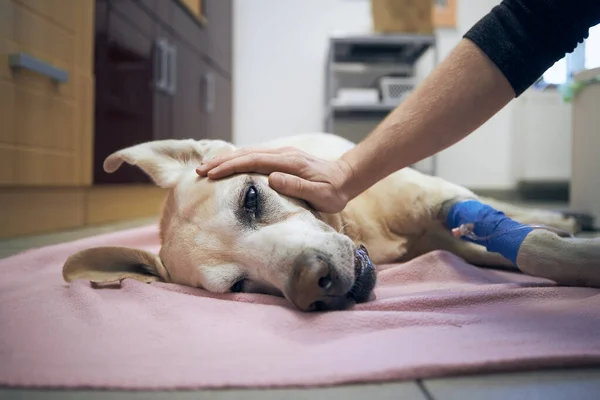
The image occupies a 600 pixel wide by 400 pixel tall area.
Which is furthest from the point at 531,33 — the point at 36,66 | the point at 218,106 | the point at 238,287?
the point at 218,106

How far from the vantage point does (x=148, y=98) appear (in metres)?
3.07

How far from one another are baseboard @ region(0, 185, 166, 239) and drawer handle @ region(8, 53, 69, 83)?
1.66ft

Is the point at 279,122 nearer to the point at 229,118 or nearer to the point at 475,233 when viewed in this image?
the point at 229,118

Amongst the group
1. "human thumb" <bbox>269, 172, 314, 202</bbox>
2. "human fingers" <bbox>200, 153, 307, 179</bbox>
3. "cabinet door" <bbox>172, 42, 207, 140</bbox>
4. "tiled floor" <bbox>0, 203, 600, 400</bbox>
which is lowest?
"tiled floor" <bbox>0, 203, 600, 400</bbox>

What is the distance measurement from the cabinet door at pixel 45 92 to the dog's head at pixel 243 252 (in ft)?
2.95

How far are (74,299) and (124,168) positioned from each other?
1.92m

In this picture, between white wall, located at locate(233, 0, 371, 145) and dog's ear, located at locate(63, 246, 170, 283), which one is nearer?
dog's ear, located at locate(63, 246, 170, 283)

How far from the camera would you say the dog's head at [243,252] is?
3.00ft

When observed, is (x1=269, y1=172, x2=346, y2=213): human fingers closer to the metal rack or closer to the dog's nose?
the dog's nose

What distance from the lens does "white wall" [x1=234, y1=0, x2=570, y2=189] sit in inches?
197

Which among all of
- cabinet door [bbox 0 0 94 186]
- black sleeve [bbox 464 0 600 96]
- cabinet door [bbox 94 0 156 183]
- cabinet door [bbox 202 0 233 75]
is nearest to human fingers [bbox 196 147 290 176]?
black sleeve [bbox 464 0 600 96]

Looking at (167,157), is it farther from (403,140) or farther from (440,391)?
(440,391)

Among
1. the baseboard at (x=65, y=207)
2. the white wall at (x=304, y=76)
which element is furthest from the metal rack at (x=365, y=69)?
the baseboard at (x=65, y=207)

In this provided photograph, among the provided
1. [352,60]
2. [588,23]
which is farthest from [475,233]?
[352,60]
